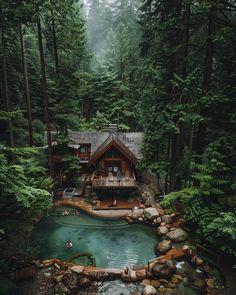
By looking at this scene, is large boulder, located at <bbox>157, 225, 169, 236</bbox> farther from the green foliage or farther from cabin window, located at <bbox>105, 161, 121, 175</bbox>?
cabin window, located at <bbox>105, 161, 121, 175</bbox>

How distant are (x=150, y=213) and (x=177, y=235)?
9.67 ft

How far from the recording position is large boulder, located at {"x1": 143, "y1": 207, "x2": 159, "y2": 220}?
15008 millimetres

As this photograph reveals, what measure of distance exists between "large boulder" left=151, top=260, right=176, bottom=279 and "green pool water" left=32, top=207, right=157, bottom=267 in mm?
1565

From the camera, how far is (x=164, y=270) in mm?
9750

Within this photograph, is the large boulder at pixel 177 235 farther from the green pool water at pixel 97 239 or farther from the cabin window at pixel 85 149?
the cabin window at pixel 85 149

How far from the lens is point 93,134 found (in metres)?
24.0

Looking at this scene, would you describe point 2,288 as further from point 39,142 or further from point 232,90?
point 39,142

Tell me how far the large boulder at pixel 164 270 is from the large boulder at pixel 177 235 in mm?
2450

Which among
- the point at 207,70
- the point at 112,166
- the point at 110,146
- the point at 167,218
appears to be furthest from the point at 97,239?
the point at 207,70

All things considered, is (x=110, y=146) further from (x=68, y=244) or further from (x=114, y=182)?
(x=68, y=244)

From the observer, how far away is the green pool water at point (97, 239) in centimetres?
1182

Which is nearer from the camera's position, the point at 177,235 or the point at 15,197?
the point at 15,197

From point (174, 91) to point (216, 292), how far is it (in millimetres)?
11313

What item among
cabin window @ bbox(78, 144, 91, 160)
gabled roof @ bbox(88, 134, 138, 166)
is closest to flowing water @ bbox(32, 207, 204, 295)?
gabled roof @ bbox(88, 134, 138, 166)
